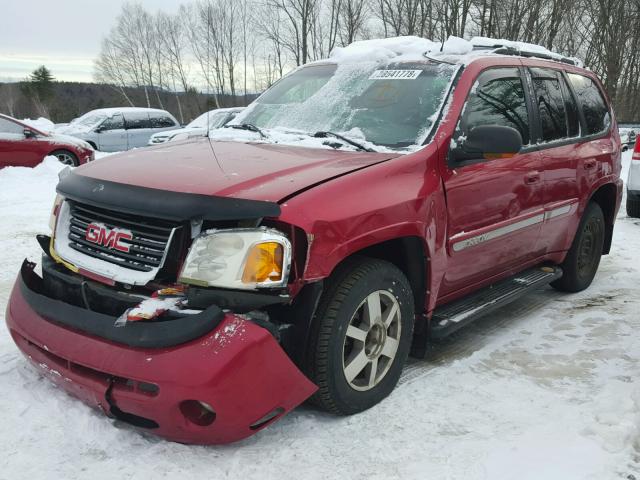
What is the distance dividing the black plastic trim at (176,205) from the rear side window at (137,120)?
676 inches

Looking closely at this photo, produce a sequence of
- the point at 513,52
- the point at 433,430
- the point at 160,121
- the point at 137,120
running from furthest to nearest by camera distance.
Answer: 1. the point at 160,121
2. the point at 137,120
3. the point at 513,52
4. the point at 433,430

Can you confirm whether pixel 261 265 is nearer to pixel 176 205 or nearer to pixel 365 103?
pixel 176 205

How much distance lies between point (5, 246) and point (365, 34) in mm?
33362

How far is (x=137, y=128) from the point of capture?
Result: 18.8 metres

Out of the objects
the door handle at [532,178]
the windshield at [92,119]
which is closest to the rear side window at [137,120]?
the windshield at [92,119]

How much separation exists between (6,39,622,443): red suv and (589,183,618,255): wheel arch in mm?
1203

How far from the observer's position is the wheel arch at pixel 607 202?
16.6 feet

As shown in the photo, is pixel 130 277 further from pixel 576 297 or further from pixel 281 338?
pixel 576 297

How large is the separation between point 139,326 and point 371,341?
112cm

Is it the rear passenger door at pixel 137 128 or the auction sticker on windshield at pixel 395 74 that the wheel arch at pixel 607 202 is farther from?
the rear passenger door at pixel 137 128

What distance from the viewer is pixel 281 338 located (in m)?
2.47

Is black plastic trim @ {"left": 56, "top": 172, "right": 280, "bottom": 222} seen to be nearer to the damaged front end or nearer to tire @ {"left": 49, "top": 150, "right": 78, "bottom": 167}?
the damaged front end

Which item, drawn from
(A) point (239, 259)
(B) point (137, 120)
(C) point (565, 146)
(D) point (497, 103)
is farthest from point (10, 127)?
(A) point (239, 259)

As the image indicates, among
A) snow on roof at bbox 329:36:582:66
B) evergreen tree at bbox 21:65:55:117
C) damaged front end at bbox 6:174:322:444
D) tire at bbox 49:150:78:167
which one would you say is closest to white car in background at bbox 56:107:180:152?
tire at bbox 49:150:78:167
